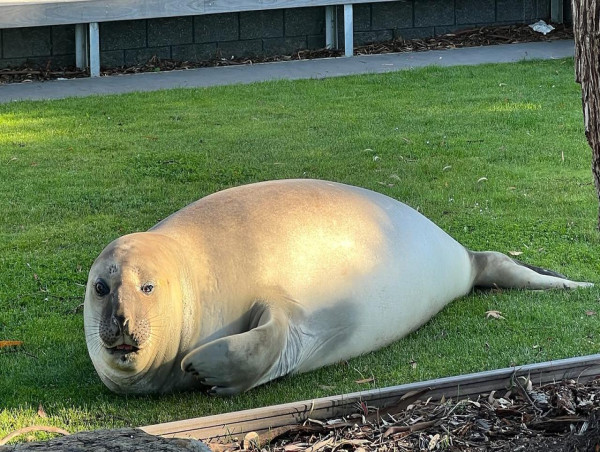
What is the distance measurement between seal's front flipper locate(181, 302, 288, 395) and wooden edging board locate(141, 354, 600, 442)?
17.3 inches

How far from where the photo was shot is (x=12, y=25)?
11930mm

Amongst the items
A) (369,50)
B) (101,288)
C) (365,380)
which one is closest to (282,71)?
(369,50)

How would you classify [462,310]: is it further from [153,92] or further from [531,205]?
[153,92]

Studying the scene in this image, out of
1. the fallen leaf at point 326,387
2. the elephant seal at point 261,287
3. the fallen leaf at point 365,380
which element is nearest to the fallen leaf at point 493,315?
the elephant seal at point 261,287

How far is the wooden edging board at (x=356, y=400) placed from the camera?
3.70m

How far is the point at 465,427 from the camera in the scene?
3.70 metres

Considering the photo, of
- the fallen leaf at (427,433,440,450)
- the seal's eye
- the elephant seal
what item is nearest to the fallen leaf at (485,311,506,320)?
the elephant seal

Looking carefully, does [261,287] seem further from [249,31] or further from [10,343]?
[249,31]

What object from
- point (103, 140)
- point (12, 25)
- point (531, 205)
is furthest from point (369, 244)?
point (12, 25)

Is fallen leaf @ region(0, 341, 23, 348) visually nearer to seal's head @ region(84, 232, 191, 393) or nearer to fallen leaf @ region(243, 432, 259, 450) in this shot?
seal's head @ region(84, 232, 191, 393)

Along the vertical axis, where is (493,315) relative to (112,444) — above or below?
below

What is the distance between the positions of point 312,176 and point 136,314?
3922 millimetres

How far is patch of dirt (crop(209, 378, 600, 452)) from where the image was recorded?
3.57m

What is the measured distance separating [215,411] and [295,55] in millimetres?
9968
